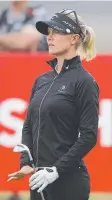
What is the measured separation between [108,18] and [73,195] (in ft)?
17.7

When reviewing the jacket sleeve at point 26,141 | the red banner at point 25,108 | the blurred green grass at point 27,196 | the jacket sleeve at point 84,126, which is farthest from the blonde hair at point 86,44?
the blurred green grass at point 27,196

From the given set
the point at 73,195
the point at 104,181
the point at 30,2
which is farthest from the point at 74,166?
the point at 30,2

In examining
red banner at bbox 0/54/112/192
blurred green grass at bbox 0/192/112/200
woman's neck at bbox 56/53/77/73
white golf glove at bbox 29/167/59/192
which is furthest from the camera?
blurred green grass at bbox 0/192/112/200

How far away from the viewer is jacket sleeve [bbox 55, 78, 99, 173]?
13.7ft

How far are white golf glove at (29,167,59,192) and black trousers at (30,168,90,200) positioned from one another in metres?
0.12

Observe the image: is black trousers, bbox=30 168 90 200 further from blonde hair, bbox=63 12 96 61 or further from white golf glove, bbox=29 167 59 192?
blonde hair, bbox=63 12 96 61

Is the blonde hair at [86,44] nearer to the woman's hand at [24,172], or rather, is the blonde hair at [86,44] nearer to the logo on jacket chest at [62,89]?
the logo on jacket chest at [62,89]

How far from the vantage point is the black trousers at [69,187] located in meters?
4.29

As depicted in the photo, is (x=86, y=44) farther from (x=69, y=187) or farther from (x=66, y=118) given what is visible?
(x=69, y=187)

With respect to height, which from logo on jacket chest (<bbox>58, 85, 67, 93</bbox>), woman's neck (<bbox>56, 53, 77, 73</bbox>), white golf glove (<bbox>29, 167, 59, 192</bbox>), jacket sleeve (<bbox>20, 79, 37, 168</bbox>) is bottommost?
white golf glove (<bbox>29, 167, 59, 192</bbox>)

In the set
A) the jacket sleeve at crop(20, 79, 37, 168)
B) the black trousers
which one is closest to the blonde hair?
the jacket sleeve at crop(20, 79, 37, 168)

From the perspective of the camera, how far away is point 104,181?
707 cm

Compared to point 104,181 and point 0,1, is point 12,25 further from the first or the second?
point 104,181

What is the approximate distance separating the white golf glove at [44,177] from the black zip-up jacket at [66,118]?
0.04m
